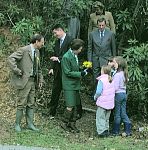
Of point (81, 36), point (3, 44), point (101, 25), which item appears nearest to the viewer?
point (101, 25)

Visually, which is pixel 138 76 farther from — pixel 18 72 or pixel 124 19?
pixel 18 72

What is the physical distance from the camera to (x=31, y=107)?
9.71m

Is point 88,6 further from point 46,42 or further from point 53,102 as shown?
point 53,102

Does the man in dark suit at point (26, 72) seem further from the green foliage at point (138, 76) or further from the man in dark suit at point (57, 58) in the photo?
the green foliage at point (138, 76)

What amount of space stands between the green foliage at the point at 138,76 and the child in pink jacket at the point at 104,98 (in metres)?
A: 0.77

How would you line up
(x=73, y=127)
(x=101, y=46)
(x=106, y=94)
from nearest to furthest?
(x=106, y=94) → (x=73, y=127) → (x=101, y=46)

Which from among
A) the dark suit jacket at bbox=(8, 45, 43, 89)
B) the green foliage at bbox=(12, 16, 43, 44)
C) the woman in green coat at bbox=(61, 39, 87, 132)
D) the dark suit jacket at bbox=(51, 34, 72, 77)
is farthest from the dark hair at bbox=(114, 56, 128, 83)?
the green foliage at bbox=(12, 16, 43, 44)

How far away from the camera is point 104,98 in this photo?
9.75 m

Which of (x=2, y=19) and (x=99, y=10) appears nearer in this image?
(x=99, y=10)

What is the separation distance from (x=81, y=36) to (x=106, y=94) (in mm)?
3426

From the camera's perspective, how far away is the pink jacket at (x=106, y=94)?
970 centimetres

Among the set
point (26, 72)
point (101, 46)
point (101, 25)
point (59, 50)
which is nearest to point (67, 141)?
point (26, 72)

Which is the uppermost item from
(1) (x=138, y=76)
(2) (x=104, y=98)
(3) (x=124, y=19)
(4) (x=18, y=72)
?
(3) (x=124, y=19)

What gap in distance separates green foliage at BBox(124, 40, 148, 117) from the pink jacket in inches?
30.3
